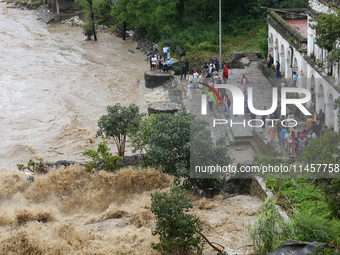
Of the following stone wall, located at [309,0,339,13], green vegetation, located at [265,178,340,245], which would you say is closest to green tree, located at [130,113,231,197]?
green vegetation, located at [265,178,340,245]

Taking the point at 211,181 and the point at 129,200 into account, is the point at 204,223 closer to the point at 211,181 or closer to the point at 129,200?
the point at 211,181

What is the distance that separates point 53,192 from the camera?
1681 centimetres

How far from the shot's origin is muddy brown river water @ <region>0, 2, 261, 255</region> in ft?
42.0

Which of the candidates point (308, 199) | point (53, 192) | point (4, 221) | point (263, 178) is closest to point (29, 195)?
point (53, 192)

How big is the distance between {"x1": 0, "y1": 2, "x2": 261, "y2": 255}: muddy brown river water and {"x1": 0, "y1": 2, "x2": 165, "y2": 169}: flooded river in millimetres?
68

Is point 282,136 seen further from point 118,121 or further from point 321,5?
point 321,5

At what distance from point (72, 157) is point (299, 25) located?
1509cm

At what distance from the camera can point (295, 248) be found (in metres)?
9.38

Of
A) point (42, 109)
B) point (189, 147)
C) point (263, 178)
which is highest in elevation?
point (189, 147)

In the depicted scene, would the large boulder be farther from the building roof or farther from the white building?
the building roof

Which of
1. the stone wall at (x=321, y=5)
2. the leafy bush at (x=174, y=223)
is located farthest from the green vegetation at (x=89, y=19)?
the leafy bush at (x=174, y=223)

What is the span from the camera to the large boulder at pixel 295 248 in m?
9.20

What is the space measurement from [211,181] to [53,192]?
588 cm

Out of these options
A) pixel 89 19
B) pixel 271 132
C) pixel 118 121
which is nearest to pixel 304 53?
A: pixel 271 132
